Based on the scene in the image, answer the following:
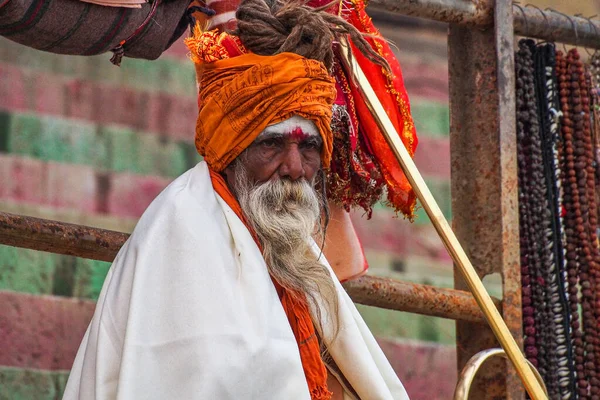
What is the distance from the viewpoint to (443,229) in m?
3.77

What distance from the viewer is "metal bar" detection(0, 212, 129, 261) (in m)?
3.53

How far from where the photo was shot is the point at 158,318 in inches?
126

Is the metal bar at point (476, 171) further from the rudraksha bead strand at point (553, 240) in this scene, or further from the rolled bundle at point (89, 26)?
the rolled bundle at point (89, 26)

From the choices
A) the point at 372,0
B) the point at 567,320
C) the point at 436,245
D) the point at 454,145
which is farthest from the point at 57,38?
the point at 436,245

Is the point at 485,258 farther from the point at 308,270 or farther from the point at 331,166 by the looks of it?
the point at 308,270

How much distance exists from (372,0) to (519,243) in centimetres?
97

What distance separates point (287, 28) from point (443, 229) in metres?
0.73

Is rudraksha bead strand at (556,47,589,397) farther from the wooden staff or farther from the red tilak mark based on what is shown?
the red tilak mark

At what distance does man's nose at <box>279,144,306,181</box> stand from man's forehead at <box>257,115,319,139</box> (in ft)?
0.14

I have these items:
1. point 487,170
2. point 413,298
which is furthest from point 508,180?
point 413,298

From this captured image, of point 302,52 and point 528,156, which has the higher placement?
point 302,52

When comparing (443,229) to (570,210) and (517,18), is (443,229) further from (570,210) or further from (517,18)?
(517,18)

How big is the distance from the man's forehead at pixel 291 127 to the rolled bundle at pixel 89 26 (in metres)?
0.46

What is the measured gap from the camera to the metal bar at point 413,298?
13.4 ft
